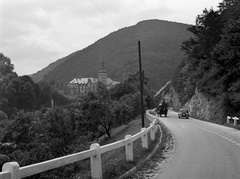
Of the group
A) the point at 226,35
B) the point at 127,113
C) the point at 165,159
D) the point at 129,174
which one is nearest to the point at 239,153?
the point at 165,159

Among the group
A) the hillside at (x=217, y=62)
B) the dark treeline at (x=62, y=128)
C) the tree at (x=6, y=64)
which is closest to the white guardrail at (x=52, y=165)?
the dark treeline at (x=62, y=128)

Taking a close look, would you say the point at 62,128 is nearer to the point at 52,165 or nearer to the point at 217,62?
the point at 217,62

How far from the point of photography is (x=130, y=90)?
9375cm

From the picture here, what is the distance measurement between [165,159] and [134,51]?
15009cm

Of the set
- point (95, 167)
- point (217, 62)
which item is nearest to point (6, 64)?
point (217, 62)

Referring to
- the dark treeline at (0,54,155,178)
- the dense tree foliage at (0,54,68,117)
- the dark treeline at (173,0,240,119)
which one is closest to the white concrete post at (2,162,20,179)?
the dark treeline at (0,54,155,178)

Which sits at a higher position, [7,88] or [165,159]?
[7,88]

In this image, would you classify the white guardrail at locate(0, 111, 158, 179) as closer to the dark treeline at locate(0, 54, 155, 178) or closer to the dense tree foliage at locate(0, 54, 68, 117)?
the dark treeline at locate(0, 54, 155, 178)

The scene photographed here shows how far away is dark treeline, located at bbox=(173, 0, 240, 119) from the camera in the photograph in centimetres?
3444

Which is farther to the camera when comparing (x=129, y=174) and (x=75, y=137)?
(x=75, y=137)

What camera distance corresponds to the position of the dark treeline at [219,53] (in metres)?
34.4

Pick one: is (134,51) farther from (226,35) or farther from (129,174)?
(129,174)

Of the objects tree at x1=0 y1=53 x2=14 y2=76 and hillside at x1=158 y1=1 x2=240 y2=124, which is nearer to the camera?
hillside at x1=158 y1=1 x2=240 y2=124

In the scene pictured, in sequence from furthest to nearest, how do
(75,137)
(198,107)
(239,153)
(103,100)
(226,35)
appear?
(198,107)
(103,100)
(75,137)
(226,35)
(239,153)
